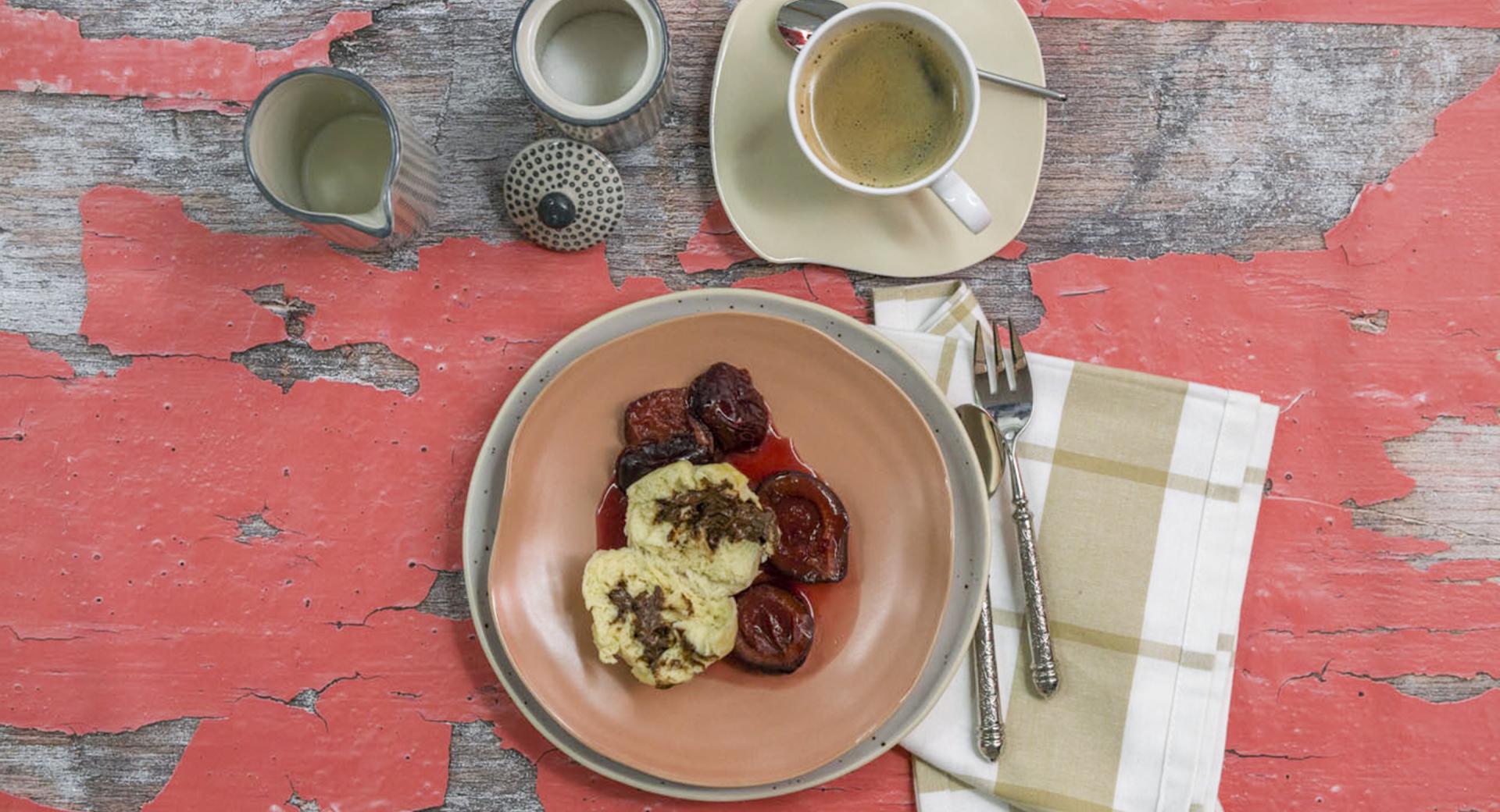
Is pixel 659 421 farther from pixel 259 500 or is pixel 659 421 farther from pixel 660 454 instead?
pixel 259 500

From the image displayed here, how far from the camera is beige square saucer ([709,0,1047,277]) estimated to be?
1364mm

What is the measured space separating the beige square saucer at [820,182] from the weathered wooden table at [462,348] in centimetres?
6

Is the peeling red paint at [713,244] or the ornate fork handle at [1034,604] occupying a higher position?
the peeling red paint at [713,244]

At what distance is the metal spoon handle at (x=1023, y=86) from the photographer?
1.34 metres

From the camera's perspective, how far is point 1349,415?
1425mm

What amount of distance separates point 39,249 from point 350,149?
50cm

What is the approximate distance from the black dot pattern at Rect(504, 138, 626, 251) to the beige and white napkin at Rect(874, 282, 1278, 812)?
1.36ft

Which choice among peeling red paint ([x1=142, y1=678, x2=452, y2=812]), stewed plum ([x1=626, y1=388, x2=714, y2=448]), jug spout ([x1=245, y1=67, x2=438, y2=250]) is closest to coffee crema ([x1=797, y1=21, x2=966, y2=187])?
stewed plum ([x1=626, y1=388, x2=714, y2=448])

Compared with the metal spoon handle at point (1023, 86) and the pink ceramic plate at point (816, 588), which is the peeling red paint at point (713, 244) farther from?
the metal spoon handle at point (1023, 86)

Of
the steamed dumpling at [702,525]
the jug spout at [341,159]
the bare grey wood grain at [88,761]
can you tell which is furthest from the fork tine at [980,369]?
the bare grey wood grain at [88,761]

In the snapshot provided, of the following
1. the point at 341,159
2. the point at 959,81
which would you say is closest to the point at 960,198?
the point at 959,81

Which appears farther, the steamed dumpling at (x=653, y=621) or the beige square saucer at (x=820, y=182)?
the beige square saucer at (x=820, y=182)

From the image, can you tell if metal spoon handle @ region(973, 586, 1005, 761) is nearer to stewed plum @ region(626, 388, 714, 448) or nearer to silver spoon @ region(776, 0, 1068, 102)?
stewed plum @ region(626, 388, 714, 448)

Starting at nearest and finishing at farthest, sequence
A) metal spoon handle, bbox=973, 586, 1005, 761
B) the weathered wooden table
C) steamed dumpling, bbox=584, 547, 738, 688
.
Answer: steamed dumpling, bbox=584, 547, 738, 688 → metal spoon handle, bbox=973, 586, 1005, 761 → the weathered wooden table
